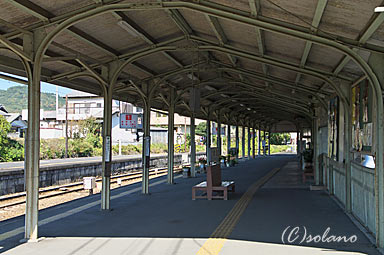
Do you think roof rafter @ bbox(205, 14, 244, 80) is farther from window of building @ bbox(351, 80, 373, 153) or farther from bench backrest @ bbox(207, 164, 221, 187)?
bench backrest @ bbox(207, 164, 221, 187)

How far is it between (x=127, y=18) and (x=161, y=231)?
15.6 feet

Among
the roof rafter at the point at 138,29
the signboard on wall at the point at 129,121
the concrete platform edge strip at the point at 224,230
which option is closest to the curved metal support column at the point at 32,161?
the roof rafter at the point at 138,29

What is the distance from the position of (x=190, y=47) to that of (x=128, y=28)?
7.90ft

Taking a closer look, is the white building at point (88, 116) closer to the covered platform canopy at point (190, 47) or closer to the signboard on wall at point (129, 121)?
the signboard on wall at point (129, 121)

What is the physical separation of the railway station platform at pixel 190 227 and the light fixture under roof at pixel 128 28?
4.42 m

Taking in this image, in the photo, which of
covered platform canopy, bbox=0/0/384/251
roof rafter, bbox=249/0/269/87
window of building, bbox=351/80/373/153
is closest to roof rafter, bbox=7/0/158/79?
covered platform canopy, bbox=0/0/384/251

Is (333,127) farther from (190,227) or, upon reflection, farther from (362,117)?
(190,227)

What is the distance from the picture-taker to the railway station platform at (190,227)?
6.93m

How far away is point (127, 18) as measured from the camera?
9523 millimetres

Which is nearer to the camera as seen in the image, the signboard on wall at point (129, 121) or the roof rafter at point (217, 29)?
the roof rafter at point (217, 29)

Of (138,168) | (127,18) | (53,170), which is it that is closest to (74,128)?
(138,168)

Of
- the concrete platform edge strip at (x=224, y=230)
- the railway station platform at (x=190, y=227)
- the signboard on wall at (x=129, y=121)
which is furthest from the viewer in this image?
the signboard on wall at (x=129, y=121)

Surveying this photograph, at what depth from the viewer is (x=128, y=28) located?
32.4ft

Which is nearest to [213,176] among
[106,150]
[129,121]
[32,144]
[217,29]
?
[106,150]
